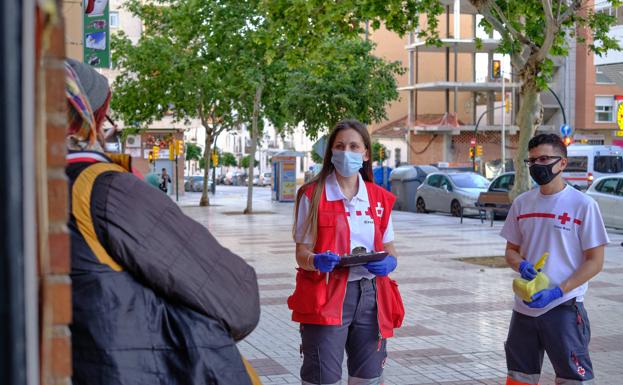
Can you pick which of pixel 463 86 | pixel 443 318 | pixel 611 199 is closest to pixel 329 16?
pixel 443 318

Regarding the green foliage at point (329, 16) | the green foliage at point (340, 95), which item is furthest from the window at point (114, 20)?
the green foliage at point (329, 16)

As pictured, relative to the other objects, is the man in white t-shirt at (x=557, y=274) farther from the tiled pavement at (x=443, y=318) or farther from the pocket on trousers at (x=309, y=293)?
the tiled pavement at (x=443, y=318)

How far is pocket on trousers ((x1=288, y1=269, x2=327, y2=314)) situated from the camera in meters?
4.27

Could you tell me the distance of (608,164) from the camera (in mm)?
34156

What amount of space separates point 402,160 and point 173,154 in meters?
22.9

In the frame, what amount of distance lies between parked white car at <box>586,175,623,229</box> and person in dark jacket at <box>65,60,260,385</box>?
831 inches

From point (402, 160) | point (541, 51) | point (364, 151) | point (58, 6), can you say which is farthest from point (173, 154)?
point (58, 6)

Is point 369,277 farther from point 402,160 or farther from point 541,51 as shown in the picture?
point 402,160

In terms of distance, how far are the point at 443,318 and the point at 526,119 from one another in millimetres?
5923

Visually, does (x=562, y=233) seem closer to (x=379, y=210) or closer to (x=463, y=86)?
(x=379, y=210)

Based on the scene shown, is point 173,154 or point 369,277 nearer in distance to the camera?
point 369,277

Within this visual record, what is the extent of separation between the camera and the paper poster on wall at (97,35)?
13534 millimetres

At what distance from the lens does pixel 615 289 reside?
11688mm

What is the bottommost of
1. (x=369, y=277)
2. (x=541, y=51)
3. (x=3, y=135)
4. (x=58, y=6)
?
(x=369, y=277)
